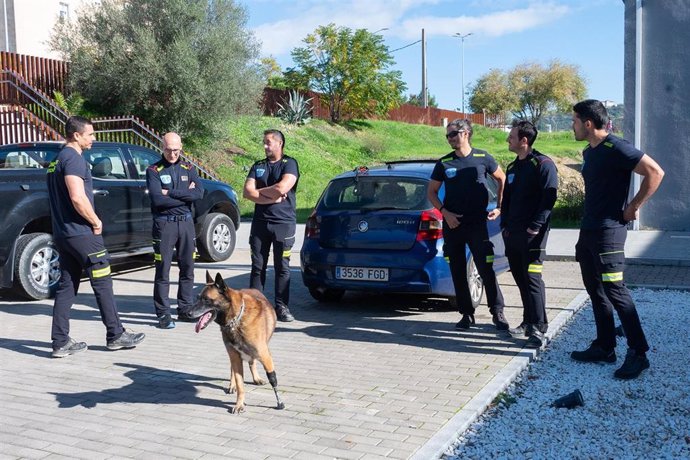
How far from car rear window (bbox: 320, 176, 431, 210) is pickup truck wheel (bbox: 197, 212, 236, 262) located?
3.80 meters

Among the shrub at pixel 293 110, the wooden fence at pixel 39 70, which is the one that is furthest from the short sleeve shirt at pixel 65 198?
the shrub at pixel 293 110

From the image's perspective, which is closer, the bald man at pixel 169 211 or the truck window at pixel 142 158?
the bald man at pixel 169 211

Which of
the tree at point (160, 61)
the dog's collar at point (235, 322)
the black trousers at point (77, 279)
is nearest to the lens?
the dog's collar at point (235, 322)

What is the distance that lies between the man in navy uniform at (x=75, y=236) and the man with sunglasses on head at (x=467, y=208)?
3100mm

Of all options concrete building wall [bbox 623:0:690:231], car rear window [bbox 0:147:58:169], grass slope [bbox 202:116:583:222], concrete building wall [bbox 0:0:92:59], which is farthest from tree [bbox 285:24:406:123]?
Result: car rear window [bbox 0:147:58:169]

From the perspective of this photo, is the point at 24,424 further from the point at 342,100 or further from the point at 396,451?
the point at 342,100

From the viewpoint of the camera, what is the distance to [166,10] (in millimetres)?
25203

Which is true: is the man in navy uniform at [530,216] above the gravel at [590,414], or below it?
above

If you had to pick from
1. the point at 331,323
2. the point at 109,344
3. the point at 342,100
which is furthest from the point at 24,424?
the point at 342,100

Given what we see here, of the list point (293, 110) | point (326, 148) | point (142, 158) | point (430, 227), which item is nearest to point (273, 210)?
point (430, 227)

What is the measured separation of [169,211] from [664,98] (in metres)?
11.0

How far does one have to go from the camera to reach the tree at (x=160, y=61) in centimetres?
2427

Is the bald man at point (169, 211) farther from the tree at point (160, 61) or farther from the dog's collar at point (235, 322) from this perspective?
the tree at point (160, 61)

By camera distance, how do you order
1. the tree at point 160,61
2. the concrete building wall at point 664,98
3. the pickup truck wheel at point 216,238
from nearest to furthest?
the pickup truck wheel at point 216,238 → the concrete building wall at point 664,98 → the tree at point 160,61
